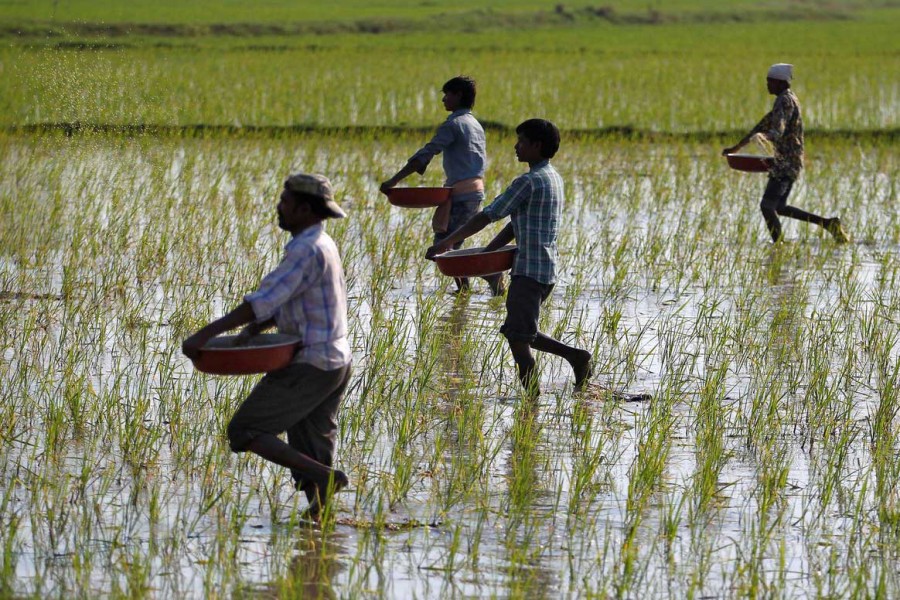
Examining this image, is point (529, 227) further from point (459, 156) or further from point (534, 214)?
point (459, 156)

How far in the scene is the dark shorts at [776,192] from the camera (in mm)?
8703

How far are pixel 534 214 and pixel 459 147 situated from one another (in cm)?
198

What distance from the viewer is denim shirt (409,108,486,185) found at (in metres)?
6.80

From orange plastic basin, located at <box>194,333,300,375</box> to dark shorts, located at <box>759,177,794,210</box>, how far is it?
18.9ft

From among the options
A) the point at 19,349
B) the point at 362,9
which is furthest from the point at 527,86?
the point at 362,9

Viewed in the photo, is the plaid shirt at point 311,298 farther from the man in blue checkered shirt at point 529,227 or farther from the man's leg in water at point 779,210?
the man's leg in water at point 779,210

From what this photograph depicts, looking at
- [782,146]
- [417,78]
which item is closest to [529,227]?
[782,146]

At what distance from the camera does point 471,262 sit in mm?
4816

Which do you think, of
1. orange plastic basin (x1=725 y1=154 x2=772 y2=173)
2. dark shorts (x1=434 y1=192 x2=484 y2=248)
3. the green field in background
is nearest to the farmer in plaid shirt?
dark shorts (x1=434 y1=192 x2=484 y2=248)

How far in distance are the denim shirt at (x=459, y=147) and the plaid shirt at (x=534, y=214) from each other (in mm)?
1790

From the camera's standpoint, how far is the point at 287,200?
11.9 feet

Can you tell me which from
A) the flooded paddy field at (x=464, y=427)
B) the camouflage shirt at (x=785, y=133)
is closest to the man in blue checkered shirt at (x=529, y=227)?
the flooded paddy field at (x=464, y=427)

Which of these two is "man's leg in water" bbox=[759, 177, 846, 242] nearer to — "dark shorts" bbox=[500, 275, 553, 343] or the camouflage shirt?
the camouflage shirt

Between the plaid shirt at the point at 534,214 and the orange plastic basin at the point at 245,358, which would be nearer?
the orange plastic basin at the point at 245,358
